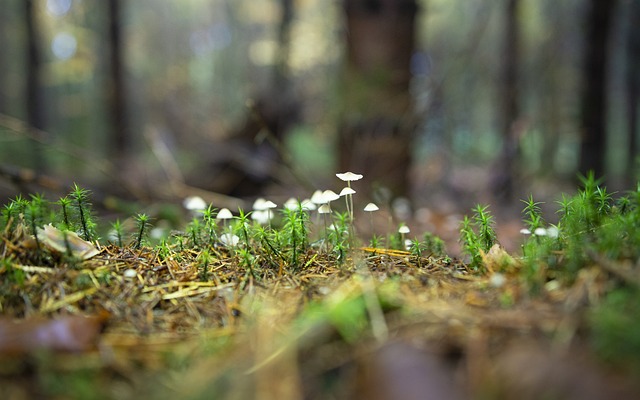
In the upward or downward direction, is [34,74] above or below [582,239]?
above

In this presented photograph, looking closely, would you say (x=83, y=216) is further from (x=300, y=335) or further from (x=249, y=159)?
(x=249, y=159)

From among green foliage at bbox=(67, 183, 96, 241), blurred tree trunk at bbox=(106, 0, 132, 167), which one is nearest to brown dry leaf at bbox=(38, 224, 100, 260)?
green foliage at bbox=(67, 183, 96, 241)

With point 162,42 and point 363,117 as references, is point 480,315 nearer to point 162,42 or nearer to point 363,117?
point 363,117

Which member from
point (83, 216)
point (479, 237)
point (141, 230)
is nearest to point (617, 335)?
point (479, 237)

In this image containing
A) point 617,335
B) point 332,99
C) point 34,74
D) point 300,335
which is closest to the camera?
point 617,335

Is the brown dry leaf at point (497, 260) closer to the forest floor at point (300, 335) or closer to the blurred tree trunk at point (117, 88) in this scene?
the forest floor at point (300, 335)

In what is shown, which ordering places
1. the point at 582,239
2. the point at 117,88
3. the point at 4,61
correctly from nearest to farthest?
the point at 582,239 → the point at 117,88 → the point at 4,61
